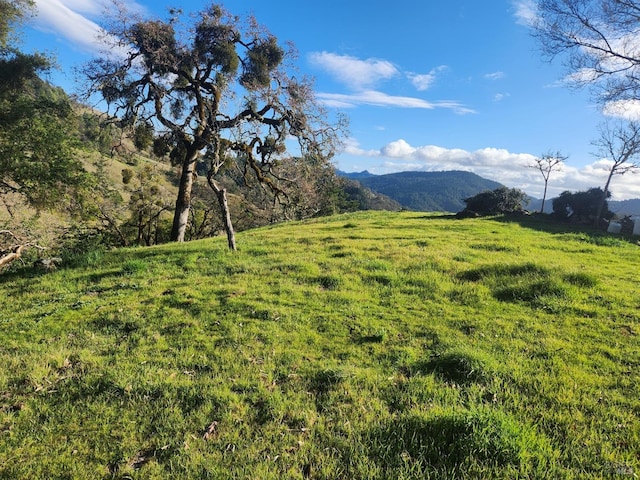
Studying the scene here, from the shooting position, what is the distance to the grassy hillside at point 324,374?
11.9 ft

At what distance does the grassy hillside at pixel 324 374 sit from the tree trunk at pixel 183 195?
368 inches

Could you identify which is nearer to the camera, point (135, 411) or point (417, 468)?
point (417, 468)

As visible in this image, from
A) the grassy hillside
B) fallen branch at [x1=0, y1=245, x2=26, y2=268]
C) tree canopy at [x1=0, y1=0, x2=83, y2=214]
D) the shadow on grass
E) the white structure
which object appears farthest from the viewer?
the white structure

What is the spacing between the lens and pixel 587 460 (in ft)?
11.4

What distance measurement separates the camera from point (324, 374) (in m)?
5.18

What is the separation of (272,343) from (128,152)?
54.9ft

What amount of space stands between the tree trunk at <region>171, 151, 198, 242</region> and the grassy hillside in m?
9.34

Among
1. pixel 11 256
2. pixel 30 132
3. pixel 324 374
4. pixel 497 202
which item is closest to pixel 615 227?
pixel 497 202

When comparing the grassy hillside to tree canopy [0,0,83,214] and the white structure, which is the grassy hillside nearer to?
tree canopy [0,0,83,214]

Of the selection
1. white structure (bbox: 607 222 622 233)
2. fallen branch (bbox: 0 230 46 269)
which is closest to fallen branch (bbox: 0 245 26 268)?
fallen branch (bbox: 0 230 46 269)

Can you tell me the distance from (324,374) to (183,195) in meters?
16.4

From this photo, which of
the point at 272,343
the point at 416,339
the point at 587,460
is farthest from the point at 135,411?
the point at 587,460

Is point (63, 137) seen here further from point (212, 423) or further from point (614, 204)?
point (614, 204)

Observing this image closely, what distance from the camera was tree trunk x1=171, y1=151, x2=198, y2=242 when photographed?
19219mm
